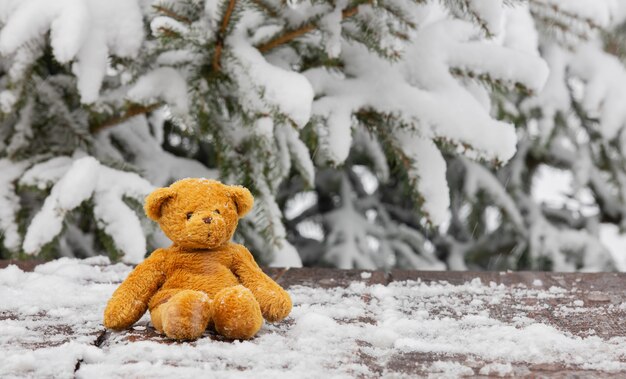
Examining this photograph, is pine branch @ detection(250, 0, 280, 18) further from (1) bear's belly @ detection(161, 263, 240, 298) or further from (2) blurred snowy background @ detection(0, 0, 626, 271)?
(1) bear's belly @ detection(161, 263, 240, 298)

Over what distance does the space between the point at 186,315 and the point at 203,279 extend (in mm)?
109

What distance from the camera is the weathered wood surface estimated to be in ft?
2.73

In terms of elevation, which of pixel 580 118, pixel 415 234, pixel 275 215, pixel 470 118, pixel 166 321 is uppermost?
pixel 166 321

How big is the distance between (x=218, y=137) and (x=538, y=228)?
5.17 ft

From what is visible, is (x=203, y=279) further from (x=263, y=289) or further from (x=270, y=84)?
(x=270, y=84)

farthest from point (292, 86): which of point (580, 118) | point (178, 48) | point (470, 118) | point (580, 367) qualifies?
point (580, 118)

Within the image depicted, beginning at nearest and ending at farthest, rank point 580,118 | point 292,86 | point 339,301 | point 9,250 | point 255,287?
point 255,287 < point 339,301 < point 292,86 < point 9,250 < point 580,118

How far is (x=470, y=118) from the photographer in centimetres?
164

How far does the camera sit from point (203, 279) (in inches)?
39.2

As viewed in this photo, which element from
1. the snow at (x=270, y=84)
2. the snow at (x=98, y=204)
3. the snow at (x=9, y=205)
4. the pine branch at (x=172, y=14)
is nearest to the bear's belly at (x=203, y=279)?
the snow at (x=270, y=84)

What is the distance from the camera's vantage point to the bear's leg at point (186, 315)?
2.92 ft

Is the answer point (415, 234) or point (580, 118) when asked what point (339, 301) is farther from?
point (580, 118)

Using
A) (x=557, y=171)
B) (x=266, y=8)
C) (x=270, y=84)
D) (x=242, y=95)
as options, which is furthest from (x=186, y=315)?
(x=557, y=171)

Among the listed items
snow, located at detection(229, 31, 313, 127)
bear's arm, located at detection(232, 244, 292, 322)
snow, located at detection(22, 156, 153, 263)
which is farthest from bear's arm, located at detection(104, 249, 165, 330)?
snow, located at detection(22, 156, 153, 263)
